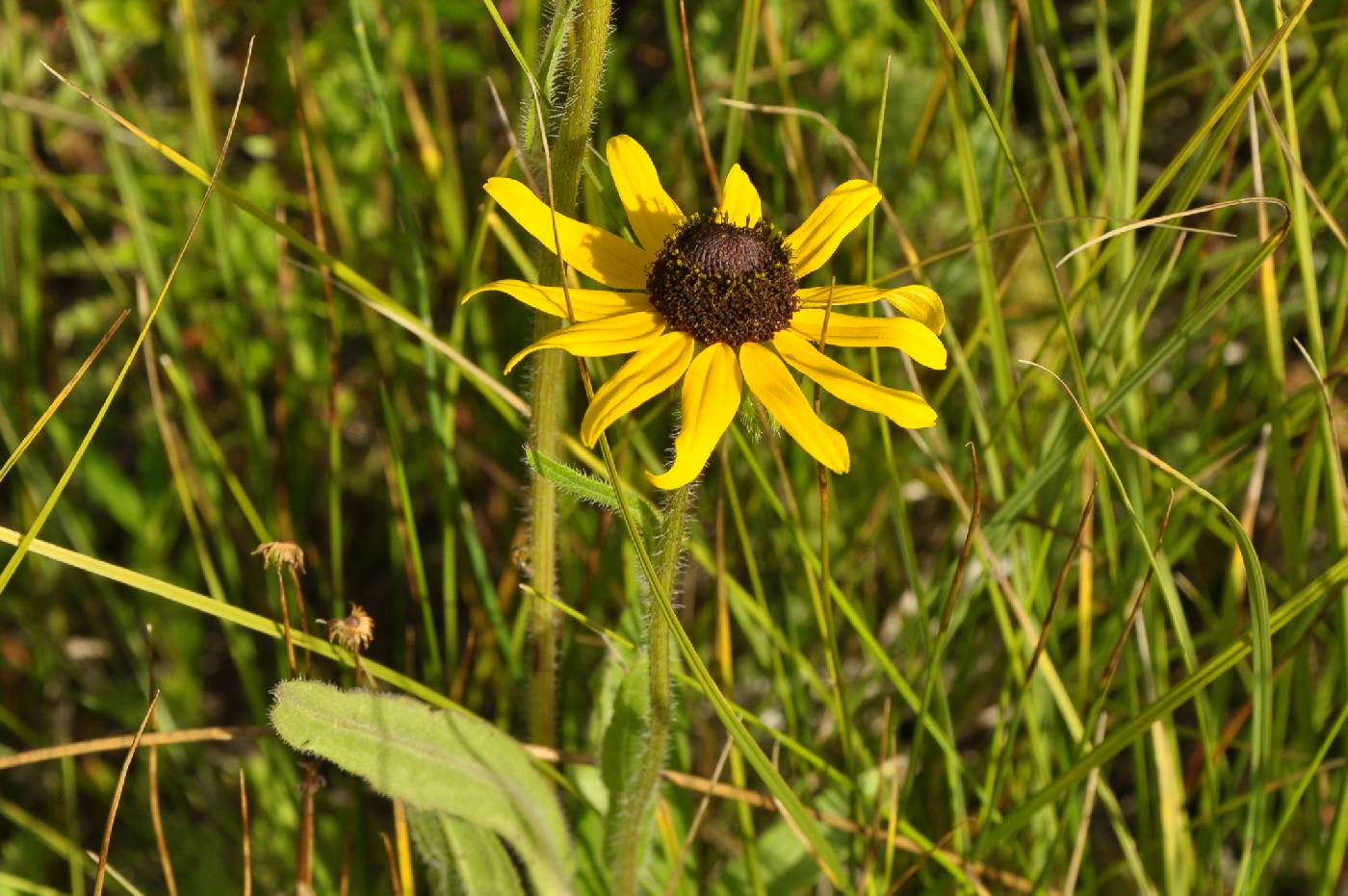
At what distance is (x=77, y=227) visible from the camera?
3016 mm

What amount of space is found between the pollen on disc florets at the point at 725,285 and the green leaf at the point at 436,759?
0.70m

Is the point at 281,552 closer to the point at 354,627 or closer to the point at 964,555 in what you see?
the point at 354,627

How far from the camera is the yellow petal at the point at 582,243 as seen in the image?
5.55 feet

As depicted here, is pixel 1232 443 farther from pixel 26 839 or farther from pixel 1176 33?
pixel 26 839

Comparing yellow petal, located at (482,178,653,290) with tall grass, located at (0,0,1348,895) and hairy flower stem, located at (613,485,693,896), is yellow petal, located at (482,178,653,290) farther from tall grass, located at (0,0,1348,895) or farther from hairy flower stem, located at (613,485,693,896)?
hairy flower stem, located at (613,485,693,896)

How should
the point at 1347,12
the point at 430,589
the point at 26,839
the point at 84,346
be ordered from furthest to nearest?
the point at 84,346 → the point at 430,589 → the point at 1347,12 → the point at 26,839

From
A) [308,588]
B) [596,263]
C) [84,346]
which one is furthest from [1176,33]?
[84,346]

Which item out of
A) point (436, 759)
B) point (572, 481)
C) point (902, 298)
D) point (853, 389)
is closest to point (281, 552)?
point (436, 759)

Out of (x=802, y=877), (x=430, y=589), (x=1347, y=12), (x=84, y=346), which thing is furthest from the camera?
(x=84, y=346)

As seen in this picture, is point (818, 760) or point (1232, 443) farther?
point (1232, 443)

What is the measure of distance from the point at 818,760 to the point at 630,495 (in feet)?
2.01

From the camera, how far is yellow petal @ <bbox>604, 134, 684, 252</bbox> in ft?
6.06

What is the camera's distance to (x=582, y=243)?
180 centimetres

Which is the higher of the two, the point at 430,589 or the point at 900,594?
the point at 430,589
